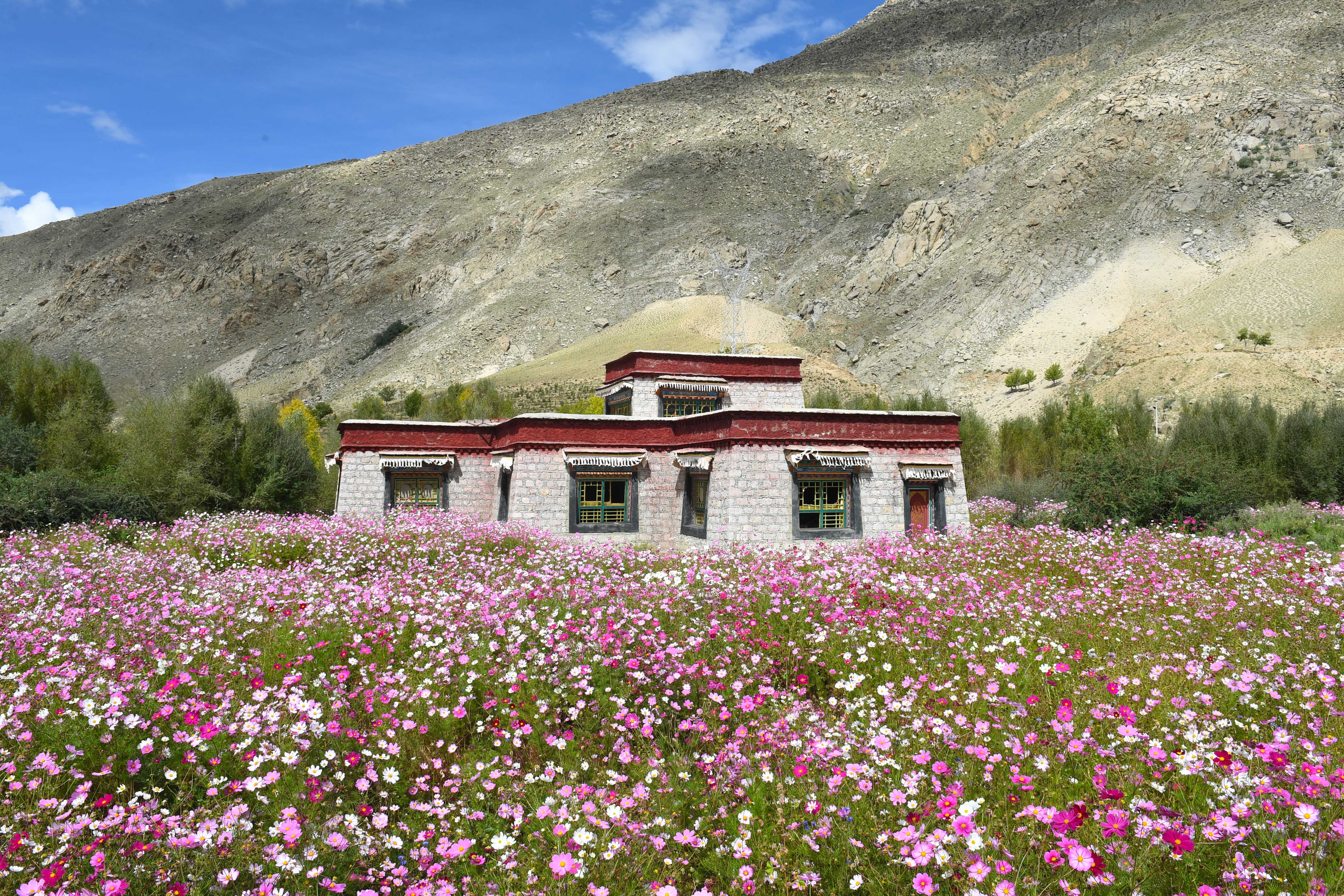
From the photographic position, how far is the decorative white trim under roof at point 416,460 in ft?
69.6

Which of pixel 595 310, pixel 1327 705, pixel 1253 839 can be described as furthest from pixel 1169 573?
pixel 595 310

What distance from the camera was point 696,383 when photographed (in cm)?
2425

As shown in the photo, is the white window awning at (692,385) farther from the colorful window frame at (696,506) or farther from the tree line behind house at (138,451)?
the tree line behind house at (138,451)

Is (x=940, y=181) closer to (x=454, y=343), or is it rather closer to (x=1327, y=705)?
(x=454, y=343)

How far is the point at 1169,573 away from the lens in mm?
11172

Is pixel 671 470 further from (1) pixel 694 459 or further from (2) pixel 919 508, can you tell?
(2) pixel 919 508

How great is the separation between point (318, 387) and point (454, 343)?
13132 mm

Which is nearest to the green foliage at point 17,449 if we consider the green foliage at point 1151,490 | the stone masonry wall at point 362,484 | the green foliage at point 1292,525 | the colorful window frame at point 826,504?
the stone masonry wall at point 362,484

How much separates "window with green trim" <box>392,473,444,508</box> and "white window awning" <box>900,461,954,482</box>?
1277cm

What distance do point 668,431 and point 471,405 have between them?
29.9m

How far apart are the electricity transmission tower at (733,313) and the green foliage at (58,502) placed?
42.0 meters

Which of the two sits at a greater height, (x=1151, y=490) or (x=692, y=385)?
(x=692, y=385)

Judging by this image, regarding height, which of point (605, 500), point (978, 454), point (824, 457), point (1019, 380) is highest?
point (1019, 380)

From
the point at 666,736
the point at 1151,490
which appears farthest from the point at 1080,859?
the point at 1151,490
